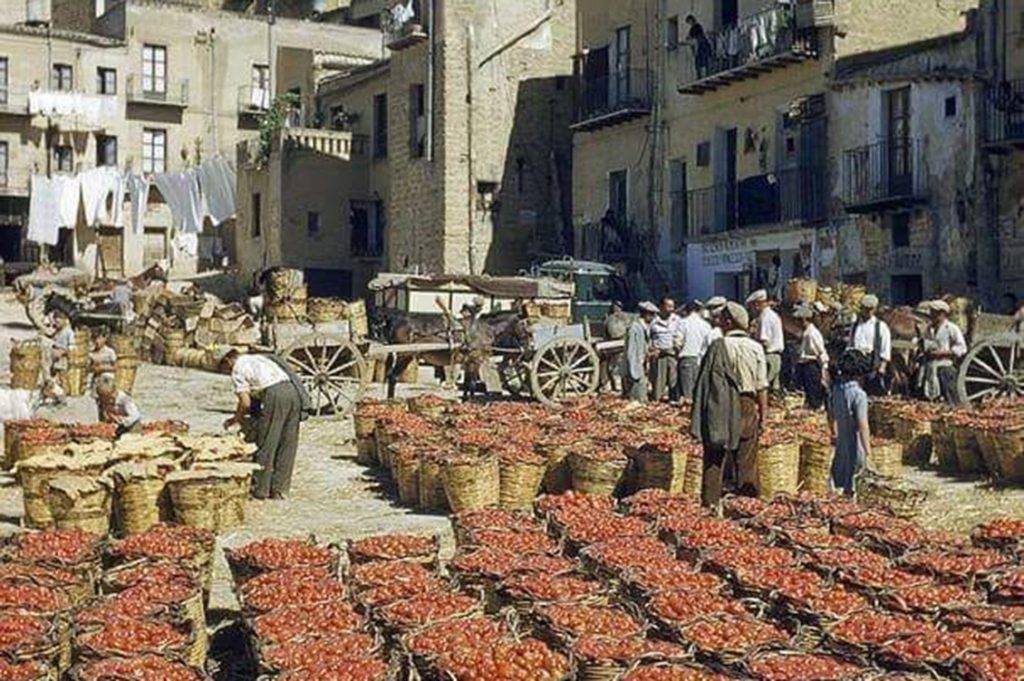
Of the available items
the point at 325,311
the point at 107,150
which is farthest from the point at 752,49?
the point at 107,150

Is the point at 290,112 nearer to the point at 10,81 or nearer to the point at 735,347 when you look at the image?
the point at 10,81

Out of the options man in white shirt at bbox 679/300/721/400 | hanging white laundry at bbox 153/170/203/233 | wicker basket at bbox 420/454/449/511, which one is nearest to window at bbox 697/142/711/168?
man in white shirt at bbox 679/300/721/400

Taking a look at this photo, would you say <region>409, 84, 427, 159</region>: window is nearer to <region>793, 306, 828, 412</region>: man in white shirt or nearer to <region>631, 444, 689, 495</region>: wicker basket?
<region>793, 306, 828, 412</region>: man in white shirt

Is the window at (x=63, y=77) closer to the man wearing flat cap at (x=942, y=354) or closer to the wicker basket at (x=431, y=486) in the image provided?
the man wearing flat cap at (x=942, y=354)

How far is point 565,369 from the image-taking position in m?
20.4

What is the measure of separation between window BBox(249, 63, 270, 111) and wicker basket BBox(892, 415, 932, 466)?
39822mm

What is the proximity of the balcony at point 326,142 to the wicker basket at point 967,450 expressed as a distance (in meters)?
29.9

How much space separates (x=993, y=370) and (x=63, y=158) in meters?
39.0

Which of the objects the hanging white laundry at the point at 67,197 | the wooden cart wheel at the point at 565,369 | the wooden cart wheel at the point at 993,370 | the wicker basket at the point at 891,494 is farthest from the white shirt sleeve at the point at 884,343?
the hanging white laundry at the point at 67,197

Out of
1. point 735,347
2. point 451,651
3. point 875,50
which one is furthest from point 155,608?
point 875,50

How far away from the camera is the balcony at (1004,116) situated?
24.8 m

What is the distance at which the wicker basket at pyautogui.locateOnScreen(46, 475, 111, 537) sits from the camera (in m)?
11.2

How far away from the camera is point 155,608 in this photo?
7543mm

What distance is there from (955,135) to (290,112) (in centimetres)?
2342
